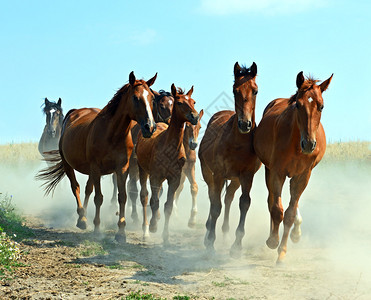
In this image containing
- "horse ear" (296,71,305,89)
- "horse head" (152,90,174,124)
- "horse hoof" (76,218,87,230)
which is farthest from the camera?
"horse head" (152,90,174,124)

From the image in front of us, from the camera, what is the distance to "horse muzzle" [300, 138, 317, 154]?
23.9 feet

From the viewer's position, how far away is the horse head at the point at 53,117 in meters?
17.0

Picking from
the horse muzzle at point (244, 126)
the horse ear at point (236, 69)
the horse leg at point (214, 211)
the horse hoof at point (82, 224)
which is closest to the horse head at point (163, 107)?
the horse hoof at point (82, 224)

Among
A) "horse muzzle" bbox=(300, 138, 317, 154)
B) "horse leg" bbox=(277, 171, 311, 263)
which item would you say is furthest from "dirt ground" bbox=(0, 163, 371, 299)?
"horse muzzle" bbox=(300, 138, 317, 154)

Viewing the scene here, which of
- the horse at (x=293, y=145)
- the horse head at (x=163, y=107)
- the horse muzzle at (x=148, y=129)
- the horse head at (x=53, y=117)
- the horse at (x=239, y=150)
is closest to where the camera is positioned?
the horse at (x=293, y=145)

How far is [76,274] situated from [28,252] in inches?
68.2

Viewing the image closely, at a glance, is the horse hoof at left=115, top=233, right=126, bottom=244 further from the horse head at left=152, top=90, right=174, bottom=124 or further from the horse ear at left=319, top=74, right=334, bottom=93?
the horse ear at left=319, top=74, right=334, bottom=93

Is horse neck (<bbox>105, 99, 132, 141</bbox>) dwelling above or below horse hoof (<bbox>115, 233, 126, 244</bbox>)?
above

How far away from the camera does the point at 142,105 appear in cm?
942

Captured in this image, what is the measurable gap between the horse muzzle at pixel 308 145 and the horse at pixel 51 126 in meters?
11.3

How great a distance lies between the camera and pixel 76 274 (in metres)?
7.16

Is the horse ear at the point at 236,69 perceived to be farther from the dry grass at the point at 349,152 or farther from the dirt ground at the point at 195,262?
the dry grass at the point at 349,152

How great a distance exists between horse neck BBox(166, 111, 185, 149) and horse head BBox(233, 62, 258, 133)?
5.78 ft

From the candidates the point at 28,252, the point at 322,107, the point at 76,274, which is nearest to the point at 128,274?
the point at 76,274
